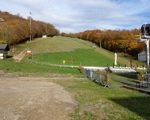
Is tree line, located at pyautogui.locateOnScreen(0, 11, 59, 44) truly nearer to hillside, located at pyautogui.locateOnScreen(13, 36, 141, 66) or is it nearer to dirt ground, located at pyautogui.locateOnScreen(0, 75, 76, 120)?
hillside, located at pyautogui.locateOnScreen(13, 36, 141, 66)

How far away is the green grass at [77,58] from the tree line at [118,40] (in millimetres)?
27454

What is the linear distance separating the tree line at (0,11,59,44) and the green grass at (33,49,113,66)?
20.0 meters

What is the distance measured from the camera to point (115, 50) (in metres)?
157

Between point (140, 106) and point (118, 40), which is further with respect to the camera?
point (118, 40)

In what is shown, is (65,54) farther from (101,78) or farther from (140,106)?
(140,106)

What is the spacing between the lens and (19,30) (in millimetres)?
133750

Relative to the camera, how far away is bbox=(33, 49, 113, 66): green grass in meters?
95.1

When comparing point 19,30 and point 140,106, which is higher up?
point 19,30

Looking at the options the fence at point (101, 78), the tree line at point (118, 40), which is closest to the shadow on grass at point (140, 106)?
the fence at point (101, 78)

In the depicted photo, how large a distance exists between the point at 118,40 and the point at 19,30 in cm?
4490

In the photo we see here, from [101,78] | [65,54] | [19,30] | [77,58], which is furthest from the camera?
[19,30]

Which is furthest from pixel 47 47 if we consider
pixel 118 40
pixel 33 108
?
pixel 33 108

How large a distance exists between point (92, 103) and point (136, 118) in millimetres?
5516

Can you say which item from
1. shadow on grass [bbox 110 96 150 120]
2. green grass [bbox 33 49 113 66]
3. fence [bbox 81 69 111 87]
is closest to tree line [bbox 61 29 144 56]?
green grass [bbox 33 49 113 66]
